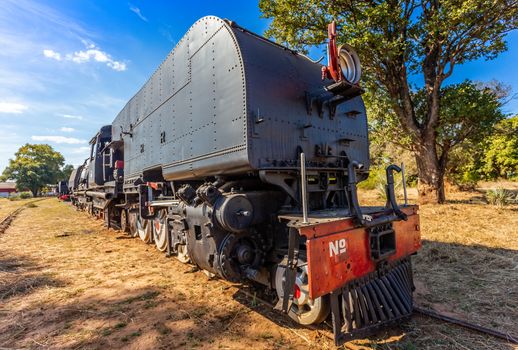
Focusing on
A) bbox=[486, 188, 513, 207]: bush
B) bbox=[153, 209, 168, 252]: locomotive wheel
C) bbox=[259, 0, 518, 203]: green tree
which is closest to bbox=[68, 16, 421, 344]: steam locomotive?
bbox=[153, 209, 168, 252]: locomotive wheel

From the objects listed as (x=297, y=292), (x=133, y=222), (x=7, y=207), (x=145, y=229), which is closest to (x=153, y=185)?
(x=145, y=229)

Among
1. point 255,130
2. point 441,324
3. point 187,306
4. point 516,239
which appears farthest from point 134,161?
point 516,239

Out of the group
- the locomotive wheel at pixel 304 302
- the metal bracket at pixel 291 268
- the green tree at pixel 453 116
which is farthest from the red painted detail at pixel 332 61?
the green tree at pixel 453 116

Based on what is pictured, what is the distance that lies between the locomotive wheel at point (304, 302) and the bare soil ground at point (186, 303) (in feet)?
0.56

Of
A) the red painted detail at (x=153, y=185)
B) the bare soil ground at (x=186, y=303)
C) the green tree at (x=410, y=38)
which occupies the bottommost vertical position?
the bare soil ground at (x=186, y=303)

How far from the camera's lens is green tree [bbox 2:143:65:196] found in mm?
56781

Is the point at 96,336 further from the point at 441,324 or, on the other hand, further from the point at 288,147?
the point at 441,324

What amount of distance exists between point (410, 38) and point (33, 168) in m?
70.0

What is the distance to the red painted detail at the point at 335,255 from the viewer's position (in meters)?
2.60

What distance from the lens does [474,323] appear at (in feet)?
11.0

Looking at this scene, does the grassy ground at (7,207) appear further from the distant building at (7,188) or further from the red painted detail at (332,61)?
the distant building at (7,188)

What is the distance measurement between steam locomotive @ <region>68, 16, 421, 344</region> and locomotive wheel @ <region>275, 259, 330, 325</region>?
1 cm

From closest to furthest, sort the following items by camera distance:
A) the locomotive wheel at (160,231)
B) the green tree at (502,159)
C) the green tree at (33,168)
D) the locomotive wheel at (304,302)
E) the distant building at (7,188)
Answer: the locomotive wheel at (304,302) → the locomotive wheel at (160,231) → the green tree at (502,159) → the green tree at (33,168) → the distant building at (7,188)

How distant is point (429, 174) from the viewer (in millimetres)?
12484
